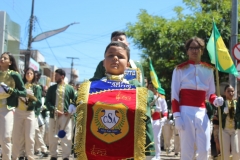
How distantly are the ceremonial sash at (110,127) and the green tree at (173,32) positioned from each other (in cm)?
1636

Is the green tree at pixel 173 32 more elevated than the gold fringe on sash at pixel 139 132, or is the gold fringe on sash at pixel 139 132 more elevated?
the green tree at pixel 173 32

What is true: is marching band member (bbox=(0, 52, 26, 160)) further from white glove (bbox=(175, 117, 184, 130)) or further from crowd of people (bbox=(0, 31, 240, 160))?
white glove (bbox=(175, 117, 184, 130))

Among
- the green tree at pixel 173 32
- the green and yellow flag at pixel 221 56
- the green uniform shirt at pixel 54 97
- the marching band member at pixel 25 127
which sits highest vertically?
the green tree at pixel 173 32

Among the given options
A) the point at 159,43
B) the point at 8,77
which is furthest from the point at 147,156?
the point at 159,43

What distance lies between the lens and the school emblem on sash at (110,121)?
3.62 metres

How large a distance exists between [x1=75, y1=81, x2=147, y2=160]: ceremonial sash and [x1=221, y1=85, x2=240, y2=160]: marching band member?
565 cm

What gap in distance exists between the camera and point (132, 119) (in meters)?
3.65

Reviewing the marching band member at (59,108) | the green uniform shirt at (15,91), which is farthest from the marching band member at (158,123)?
the green uniform shirt at (15,91)

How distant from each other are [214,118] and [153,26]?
39.3 ft

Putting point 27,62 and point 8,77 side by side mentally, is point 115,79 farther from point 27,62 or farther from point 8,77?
point 27,62

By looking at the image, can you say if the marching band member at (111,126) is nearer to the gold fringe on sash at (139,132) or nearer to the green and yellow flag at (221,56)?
the gold fringe on sash at (139,132)

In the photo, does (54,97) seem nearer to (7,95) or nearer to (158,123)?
(158,123)

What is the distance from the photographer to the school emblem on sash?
3617 millimetres

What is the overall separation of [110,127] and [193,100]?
3.00 m
